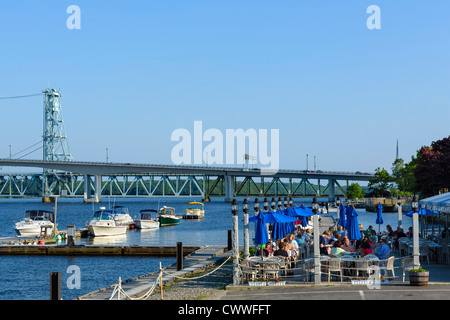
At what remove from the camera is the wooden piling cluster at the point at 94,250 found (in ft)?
128

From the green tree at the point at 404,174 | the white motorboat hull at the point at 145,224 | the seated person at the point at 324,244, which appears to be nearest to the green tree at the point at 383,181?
the green tree at the point at 404,174

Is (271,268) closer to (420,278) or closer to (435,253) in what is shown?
(420,278)

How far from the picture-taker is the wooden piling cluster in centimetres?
3894

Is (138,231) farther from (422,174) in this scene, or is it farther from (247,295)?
(247,295)

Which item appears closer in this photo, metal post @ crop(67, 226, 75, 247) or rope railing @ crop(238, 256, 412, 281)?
rope railing @ crop(238, 256, 412, 281)

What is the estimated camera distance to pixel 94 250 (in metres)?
39.6

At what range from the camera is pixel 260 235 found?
2083 centimetres

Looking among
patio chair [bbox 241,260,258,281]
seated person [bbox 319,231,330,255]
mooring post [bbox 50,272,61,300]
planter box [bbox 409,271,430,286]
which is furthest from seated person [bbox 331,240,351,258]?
mooring post [bbox 50,272,61,300]

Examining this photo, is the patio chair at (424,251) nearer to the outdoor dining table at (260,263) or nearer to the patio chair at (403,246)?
the patio chair at (403,246)

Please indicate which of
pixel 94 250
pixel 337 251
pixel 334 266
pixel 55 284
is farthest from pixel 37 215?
pixel 334 266

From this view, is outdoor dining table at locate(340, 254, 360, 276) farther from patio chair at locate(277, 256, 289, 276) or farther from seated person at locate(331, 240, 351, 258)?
patio chair at locate(277, 256, 289, 276)

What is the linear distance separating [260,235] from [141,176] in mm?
156883
